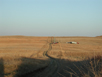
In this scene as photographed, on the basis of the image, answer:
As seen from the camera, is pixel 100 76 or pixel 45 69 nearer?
pixel 100 76

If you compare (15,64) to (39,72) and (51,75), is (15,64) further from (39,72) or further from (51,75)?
(51,75)

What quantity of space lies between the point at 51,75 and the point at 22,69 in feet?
7.81

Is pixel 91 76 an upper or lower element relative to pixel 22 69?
upper

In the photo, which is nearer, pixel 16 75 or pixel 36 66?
pixel 16 75

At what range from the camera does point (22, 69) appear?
34.3 feet

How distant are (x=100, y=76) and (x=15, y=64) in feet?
23.8

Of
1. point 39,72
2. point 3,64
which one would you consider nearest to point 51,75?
point 39,72

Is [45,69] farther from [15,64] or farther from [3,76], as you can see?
[3,76]

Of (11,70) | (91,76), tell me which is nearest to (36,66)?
(11,70)

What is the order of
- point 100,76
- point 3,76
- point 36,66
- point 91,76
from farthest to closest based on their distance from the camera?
point 36,66 → point 3,76 → point 91,76 → point 100,76

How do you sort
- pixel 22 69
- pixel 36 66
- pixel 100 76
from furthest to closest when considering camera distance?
pixel 36 66 → pixel 22 69 → pixel 100 76

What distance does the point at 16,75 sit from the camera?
9.90m

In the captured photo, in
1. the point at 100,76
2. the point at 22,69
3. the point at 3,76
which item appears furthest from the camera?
the point at 22,69

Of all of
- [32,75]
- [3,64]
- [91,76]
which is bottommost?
[32,75]
